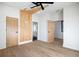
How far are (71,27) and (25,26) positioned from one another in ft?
10.6

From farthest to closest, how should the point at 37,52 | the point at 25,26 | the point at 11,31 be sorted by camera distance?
the point at 25,26, the point at 11,31, the point at 37,52

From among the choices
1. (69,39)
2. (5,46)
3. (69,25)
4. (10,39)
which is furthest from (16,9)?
(69,39)

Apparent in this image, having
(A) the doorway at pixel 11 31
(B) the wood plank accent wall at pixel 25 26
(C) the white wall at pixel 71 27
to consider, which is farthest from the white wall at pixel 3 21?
(C) the white wall at pixel 71 27

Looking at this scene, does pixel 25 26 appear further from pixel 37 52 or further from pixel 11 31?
pixel 37 52

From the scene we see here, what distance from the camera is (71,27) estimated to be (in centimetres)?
425

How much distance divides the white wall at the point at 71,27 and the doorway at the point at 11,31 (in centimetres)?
Answer: 319

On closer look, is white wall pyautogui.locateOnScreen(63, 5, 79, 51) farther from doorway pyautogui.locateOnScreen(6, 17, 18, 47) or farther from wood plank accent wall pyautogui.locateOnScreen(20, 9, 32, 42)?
doorway pyautogui.locateOnScreen(6, 17, 18, 47)

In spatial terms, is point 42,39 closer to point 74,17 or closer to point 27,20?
point 27,20

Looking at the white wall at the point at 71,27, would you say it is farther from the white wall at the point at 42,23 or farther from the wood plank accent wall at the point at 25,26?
the wood plank accent wall at the point at 25,26

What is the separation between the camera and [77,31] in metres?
4.01

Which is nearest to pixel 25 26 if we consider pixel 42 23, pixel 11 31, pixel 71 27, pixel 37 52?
pixel 11 31

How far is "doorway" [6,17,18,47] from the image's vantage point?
4472 millimetres

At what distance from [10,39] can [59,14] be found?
159 inches

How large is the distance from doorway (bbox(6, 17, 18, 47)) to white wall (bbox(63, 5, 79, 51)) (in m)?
3.19
